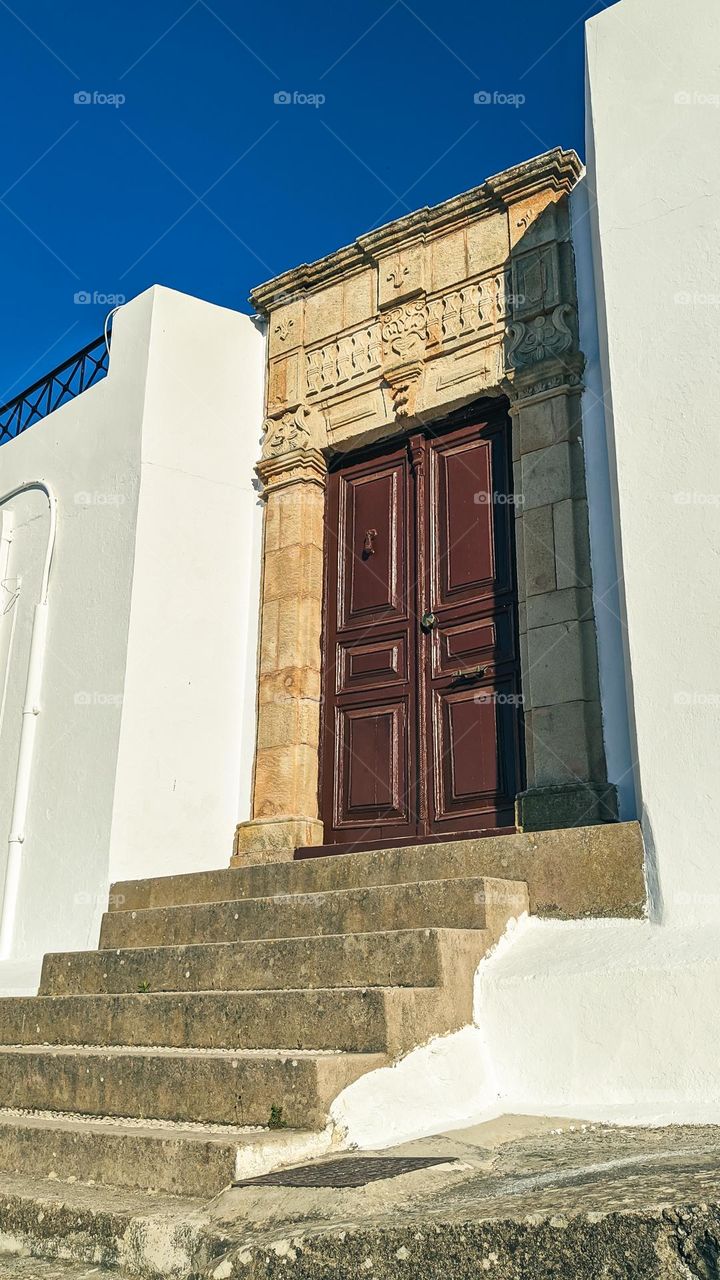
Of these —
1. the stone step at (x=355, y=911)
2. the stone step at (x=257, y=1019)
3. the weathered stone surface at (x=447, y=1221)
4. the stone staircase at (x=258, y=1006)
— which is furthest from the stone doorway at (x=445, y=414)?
the weathered stone surface at (x=447, y=1221)

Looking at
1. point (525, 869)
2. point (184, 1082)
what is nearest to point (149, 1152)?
point (184, 1082)

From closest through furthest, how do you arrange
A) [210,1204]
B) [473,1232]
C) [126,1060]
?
[473,1232] → [210,1204] → [126,1060]

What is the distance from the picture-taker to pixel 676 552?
13.6 feet

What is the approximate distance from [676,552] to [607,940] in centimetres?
147

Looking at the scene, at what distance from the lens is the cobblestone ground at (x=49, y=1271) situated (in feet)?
7.93

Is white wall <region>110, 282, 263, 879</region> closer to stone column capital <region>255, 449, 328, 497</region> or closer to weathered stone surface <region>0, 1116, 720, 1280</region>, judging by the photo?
stone column capital <region>255, 449, 328, 497</region>

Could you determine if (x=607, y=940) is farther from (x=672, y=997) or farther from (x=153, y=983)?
(x=153, y=983)

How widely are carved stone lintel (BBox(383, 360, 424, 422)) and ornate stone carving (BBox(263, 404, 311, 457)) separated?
0.66 metres

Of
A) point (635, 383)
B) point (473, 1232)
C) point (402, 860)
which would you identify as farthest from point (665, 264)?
point (473, 1232)

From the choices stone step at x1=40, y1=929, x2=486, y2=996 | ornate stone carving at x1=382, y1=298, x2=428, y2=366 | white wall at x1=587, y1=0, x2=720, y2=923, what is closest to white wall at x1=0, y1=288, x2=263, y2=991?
ornate stone carving at x1=382, y1=298, x2=428, y2=366

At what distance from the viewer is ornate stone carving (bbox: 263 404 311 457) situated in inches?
264

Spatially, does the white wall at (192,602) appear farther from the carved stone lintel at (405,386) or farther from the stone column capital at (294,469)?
the carved stone lintel at (405,386)

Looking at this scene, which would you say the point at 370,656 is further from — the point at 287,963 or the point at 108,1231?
the point at 108,1231

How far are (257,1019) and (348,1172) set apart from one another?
0.90m
